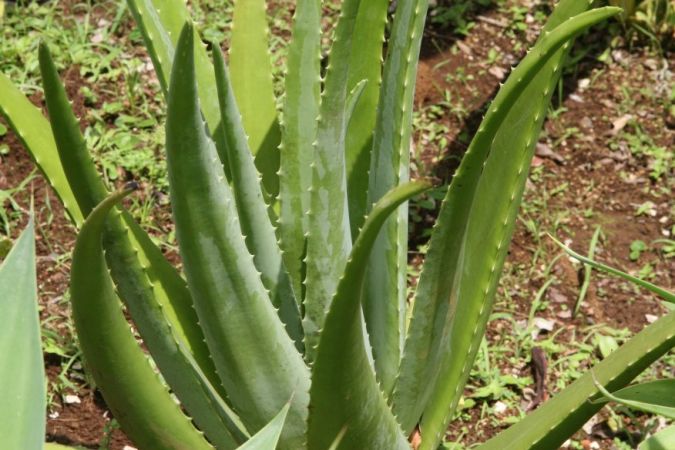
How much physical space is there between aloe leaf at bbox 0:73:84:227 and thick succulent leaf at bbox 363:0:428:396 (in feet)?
1.52

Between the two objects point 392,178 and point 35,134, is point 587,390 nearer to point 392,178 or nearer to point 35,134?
point 392,178

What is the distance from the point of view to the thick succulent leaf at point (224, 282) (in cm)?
113

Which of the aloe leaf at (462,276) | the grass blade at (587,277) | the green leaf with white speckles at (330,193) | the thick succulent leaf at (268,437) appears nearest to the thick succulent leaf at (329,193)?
the green leaf with white speckles at (330,193)

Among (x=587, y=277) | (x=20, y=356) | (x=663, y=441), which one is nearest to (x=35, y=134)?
(x=20, y=356)

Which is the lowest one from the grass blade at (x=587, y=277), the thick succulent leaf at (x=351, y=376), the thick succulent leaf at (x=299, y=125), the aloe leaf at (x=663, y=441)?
the grass blade at (x=587, y=277)

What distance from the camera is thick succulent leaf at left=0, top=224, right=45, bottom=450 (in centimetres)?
91

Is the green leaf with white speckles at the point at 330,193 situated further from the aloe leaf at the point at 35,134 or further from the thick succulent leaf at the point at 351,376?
the aloe leaf at the point at 35,134

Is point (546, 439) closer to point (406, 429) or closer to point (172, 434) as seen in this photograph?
point (406, 429)

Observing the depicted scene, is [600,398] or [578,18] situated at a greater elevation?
[578,18]

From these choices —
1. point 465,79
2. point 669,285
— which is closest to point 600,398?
point 669,285

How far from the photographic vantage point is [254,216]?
1.43 m

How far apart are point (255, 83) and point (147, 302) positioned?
506mm

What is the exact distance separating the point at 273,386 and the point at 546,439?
40cm

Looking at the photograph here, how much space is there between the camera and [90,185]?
123cm
